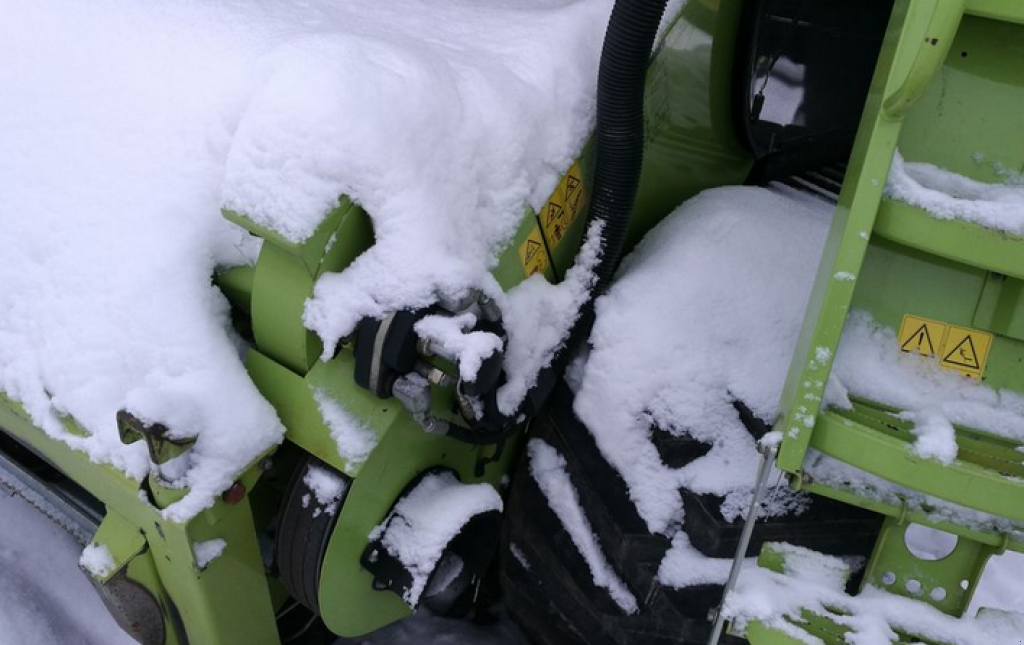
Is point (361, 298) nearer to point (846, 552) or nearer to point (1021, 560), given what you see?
point (846, 552)

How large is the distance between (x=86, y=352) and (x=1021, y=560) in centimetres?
213

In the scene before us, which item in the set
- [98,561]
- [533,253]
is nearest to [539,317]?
[533,253]

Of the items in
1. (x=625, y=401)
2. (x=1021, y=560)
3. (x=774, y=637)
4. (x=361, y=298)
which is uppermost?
(x=361, y=298)

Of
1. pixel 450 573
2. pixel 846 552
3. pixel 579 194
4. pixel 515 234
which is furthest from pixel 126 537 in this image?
pixel 846 552

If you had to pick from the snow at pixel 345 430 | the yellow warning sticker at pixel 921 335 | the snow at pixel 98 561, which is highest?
the yellow warning sticker at pixel 921 335

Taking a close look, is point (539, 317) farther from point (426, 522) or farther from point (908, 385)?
point (908, 385)

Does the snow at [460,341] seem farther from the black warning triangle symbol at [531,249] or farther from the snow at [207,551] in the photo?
the snow at [207,551]

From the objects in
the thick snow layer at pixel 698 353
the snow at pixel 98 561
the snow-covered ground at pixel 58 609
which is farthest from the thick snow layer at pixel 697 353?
the snow at pixel 98 561

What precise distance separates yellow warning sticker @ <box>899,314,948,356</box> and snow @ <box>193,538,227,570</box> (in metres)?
1.07

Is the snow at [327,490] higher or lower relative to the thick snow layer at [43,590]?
higher

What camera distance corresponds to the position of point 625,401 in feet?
5.05

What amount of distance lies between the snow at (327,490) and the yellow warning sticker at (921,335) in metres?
0.86

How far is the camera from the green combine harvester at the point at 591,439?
113cm

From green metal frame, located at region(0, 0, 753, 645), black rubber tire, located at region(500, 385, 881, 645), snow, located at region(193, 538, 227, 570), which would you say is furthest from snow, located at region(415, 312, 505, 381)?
snow, located at region(193, 538, 227, 570)
